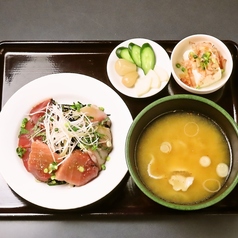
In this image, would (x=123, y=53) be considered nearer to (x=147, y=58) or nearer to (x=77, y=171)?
(x=147, y=58)

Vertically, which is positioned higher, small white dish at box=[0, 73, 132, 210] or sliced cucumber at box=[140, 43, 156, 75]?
sliced cucumber at box=[140, 43, 156, 75]

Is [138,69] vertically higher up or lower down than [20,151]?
higher up

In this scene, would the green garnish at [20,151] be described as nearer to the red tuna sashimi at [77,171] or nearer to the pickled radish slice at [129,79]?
the red tuna sashimi at [77,171]

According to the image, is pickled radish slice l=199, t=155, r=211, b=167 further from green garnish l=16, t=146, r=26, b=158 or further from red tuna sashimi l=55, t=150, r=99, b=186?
green garnish l=16, t=146, r=26, b=158

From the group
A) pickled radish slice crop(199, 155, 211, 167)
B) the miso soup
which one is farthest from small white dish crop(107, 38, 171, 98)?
pickled radish slice crop(199, 155, 211, 167)

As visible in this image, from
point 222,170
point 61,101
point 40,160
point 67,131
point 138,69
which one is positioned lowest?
point 222,170

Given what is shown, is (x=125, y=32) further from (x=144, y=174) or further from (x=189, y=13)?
(x=144, y=174)

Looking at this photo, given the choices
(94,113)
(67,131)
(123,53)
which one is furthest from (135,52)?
(67,131)
